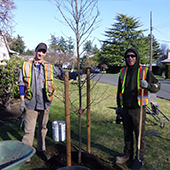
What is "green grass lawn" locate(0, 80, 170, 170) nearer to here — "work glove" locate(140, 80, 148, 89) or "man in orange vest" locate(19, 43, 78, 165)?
"man in orange vest" locate(19, 43, 78, 165)

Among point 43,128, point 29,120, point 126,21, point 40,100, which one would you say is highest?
point 126,21

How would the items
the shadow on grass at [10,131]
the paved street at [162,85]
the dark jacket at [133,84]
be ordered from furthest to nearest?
the paved street at [162,85] → the shadow on grass at [10,131] → the dark jacket at [133,84]

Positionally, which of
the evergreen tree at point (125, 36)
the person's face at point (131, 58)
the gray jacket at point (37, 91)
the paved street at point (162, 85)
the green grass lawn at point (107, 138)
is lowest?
the green grass lawn at point (107, 138)

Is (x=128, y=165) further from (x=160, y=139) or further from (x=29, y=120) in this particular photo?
(x=29, y=120)

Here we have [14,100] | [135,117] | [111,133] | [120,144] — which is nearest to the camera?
[135,117]

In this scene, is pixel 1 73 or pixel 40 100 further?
pixel 1 73

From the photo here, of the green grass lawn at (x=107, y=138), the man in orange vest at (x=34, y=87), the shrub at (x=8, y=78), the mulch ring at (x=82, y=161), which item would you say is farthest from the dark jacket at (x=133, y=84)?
the shrub at (x=8, y=78)

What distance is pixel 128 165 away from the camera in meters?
3.49

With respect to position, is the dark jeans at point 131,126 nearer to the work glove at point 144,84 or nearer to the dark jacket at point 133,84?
the dark jacket at point 133,84

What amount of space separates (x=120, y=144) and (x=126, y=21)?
45284 mm

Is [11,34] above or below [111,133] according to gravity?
above

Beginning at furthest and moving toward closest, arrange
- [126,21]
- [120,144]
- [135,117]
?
[126,21] < [120,144] < [135,117]

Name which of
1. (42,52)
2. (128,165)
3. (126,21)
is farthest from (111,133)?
(126,21)

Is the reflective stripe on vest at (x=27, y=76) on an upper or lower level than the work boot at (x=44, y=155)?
Answer: upper
